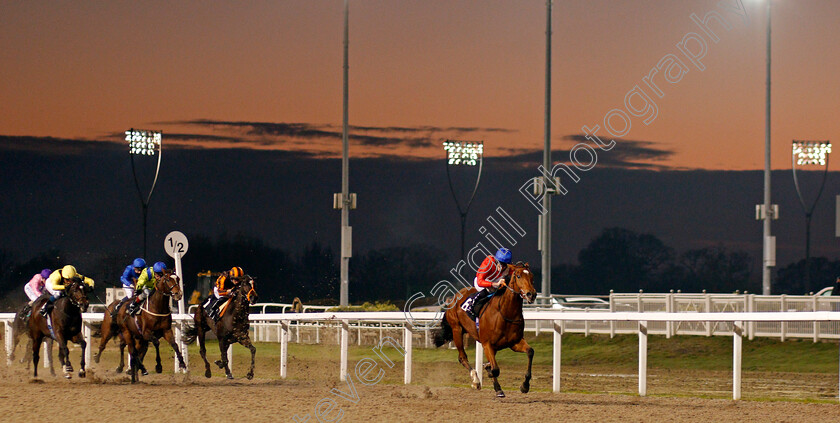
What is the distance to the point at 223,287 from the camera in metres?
15.7

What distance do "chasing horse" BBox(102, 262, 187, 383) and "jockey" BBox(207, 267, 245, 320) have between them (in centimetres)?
72

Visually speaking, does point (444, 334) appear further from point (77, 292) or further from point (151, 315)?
point (77, 292)

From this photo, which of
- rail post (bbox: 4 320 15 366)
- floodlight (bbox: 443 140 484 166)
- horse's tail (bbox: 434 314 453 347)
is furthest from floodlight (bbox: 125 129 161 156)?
horse's tail (bbox: 434 314 453 347)

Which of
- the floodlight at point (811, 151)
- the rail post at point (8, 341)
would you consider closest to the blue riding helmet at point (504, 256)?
the rail post at point (8, 341)

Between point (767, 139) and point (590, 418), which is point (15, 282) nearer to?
point (767, 139)

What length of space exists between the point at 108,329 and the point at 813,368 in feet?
38.6

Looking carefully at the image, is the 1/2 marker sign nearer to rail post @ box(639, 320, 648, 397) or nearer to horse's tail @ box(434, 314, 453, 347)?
horse's tail @ box(434, 314, 453, 347)

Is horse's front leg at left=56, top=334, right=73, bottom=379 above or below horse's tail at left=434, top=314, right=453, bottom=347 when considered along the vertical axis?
below

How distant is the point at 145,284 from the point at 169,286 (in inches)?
31.5

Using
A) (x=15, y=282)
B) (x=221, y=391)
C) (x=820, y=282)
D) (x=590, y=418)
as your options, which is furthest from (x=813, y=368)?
(x=820, y=282)

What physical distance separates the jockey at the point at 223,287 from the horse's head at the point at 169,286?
798 mm

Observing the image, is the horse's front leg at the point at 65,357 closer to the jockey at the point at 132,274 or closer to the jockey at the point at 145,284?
the jockey at the point at 145,284

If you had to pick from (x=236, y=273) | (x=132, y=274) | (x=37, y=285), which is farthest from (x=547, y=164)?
(x=37, y=285)

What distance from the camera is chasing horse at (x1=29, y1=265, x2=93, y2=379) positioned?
15195 mm
